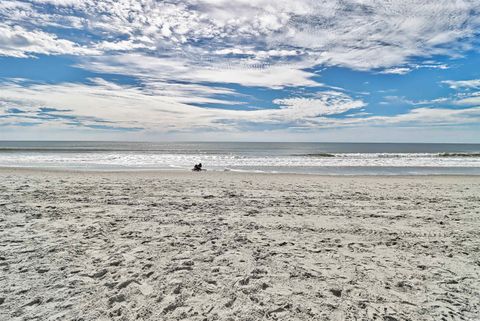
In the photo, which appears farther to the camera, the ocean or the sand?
the ocean

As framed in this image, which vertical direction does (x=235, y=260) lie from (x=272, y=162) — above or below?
below

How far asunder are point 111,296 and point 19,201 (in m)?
6.53

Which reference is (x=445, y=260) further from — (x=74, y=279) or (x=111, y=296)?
(x=74, y=279)

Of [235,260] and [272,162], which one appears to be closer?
[235,260]

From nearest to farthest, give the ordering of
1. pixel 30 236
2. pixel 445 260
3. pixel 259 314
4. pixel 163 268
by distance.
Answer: pixel 259 314, pixel 163 268, pixel 445 260, pixel 30 236

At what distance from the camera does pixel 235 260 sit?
4.33 m

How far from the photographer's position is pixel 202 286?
356 cm

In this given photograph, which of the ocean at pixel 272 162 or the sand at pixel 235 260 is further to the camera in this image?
the ocean at pixel 272 162

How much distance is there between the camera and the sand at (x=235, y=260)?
313 cm

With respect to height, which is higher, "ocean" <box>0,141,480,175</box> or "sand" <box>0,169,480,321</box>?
"ocean" <box>0,141,480,175</box>

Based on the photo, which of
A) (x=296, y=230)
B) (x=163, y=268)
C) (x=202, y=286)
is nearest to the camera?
(x=202, y=286)

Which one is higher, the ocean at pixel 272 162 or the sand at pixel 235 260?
the ocean at pixel 272 162

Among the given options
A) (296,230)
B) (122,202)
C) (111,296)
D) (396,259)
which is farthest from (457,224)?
(122,202)

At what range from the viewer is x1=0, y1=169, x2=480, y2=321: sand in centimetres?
313
